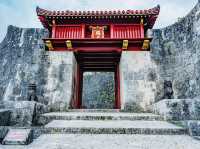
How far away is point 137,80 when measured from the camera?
29.4ft

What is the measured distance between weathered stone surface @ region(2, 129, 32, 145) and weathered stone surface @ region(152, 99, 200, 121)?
4.15 m

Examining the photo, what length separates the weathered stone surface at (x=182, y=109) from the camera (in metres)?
5.38

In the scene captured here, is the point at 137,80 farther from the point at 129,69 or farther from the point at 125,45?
the point at 125,45

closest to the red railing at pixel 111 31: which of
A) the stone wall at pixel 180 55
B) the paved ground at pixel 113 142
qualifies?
the stone wall at pixel 180 55

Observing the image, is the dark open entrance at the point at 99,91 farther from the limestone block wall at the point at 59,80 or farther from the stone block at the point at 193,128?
the stone block at the point at 193,128

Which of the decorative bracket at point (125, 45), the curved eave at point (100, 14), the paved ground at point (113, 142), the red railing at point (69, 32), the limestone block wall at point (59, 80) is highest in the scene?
the curved eave at point (100, 14)

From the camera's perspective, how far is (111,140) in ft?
13.3

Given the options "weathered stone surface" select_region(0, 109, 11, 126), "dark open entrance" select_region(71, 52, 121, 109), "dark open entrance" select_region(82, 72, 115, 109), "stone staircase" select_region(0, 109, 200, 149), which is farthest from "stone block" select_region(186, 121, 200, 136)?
"dark open entrance" select_region(82, 72, 115, 109)

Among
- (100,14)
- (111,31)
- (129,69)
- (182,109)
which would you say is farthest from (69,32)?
(182,109)

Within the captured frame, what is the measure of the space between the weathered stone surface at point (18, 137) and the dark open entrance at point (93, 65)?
17.3 feet

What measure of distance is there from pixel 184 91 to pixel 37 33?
11150mm

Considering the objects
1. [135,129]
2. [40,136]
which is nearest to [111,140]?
[135,129]

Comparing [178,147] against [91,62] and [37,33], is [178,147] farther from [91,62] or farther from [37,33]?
[37,33]

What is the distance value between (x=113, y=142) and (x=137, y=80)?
5.44 metres
